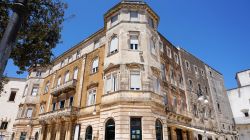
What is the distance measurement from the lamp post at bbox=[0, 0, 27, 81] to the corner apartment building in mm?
9883

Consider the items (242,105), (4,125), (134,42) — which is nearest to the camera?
(134,42)

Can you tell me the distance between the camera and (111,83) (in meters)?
18.3

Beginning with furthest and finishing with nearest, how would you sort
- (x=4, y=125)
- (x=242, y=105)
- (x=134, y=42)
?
1. (x=242, y=105)
2. (x=4, y=125)
3. (x=134, y=42)

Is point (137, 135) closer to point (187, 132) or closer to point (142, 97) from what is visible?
point (142, 97)

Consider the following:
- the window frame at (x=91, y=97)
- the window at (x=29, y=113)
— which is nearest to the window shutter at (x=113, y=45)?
→ the window frame at (x=91, y=97)

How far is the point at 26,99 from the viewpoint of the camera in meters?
31.4

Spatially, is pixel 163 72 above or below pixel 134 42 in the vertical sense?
below

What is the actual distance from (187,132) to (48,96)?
20568mm

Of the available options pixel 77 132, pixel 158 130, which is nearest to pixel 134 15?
pixel 158 130

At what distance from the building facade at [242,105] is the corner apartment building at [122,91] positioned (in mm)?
8813

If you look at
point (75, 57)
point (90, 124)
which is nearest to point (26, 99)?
point (75, 57)

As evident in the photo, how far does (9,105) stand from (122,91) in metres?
30.7

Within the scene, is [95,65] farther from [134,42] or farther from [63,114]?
[63,114]

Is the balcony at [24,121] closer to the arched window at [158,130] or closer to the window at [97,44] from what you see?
the window at [97,44]
